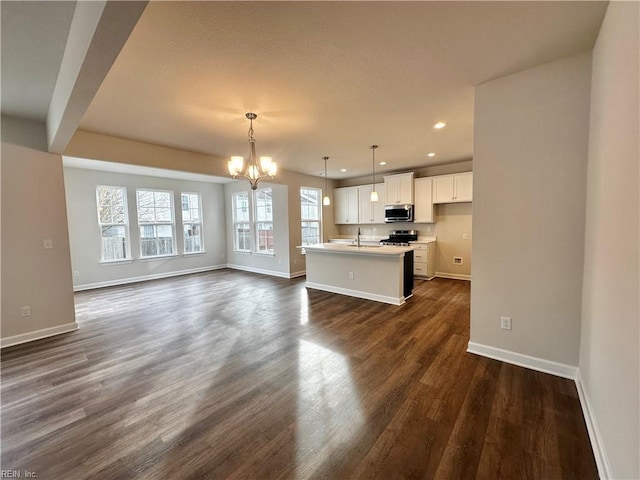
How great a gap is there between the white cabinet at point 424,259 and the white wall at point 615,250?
4066 millimetres

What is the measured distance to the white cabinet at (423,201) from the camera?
608cm

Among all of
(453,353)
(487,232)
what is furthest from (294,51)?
(453,353)

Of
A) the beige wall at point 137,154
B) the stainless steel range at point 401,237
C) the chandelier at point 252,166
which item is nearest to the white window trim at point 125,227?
the beige wall at point 137,154

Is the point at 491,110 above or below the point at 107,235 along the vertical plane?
above

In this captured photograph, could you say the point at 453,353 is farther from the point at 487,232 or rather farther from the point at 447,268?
the point at 447,268

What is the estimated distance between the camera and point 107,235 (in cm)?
598

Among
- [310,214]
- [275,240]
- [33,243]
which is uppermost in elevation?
[310,214]

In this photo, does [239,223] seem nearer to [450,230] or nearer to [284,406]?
[450,230]

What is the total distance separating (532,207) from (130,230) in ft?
24.7

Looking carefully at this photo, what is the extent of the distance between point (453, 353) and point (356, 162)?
4232mm

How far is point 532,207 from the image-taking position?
90.7 inches

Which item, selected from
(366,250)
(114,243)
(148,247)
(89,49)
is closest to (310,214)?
(366,250)

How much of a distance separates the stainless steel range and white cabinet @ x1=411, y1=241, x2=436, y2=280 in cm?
30

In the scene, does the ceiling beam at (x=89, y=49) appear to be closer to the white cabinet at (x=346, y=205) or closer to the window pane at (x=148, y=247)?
the window pane at (x=148, y=247)
